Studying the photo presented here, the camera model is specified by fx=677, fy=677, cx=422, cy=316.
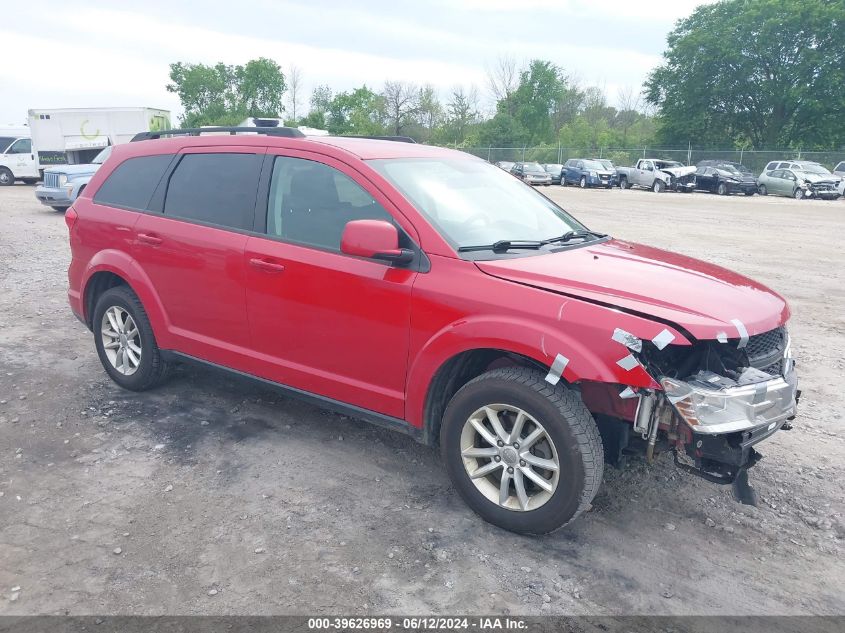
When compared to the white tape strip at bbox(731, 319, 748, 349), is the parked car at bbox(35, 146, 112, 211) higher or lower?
lower

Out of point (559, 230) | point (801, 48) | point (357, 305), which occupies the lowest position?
point (357, 305)

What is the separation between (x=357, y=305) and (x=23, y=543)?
196 cm

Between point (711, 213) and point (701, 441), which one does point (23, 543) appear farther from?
point (711, 213)

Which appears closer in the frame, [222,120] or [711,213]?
[711,213]

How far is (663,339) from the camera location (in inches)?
112

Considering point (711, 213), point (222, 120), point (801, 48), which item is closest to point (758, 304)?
point (711, 213)

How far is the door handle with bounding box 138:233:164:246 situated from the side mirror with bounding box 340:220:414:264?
69.3 inches

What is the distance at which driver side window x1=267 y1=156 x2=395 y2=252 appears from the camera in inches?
149

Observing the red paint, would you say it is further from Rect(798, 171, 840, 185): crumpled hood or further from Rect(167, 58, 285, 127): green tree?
Rect(167, 58, 285, 127): green tree

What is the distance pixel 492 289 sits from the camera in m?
3.24

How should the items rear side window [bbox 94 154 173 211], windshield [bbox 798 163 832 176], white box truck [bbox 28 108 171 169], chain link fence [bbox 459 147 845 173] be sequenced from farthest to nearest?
chain link fence [bbox 459 147 845 173]
windshield [bbox 798 163 832 176]
white box truck [bbox 28 108 171 169]
rear side window [bbox 94 154 173 211]

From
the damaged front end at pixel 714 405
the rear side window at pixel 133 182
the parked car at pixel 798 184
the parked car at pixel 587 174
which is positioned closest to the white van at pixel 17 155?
the rear side window at pixel 133 182

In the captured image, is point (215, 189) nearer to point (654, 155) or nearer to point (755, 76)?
point (654, 155)

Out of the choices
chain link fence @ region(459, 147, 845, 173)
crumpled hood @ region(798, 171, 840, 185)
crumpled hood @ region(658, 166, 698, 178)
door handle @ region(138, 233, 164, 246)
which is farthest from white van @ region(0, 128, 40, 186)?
crumpled hood @ region(798, 171, 840, 185)
